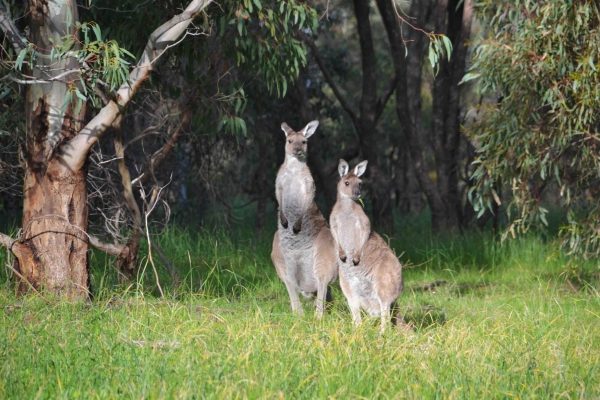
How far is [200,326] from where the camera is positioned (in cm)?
556

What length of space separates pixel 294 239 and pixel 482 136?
261 cm

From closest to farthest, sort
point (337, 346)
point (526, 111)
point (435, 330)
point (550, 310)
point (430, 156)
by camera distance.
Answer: point (337, 346) < point (435, 330) < point (550, 310) < point (526, 111) < point (430, 156)

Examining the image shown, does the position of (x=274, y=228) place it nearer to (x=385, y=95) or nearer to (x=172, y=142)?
(x=385, y=95)

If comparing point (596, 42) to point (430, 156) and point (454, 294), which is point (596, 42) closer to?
point (454, 294)

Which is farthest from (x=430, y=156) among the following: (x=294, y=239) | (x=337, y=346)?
(x=337, y=346)

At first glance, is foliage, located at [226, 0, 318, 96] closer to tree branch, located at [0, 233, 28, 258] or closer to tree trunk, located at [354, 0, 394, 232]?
tree branch, located at [0, 233, 28, 258]

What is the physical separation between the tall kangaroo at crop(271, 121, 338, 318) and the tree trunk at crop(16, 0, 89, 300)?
1.63 meters

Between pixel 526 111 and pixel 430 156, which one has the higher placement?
pixel 526 111

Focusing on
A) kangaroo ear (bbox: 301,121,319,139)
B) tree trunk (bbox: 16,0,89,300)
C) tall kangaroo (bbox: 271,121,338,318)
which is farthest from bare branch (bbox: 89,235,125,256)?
kangaroo ear (bbox: 301,121,319,139)

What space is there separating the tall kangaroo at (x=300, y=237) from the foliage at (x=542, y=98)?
6.70 ft

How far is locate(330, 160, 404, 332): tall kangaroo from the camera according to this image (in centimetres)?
615

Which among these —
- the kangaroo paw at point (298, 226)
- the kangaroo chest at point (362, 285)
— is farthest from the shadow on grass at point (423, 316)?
the kangaroo paw at point (298, 226)

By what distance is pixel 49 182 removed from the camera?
6.61 meters

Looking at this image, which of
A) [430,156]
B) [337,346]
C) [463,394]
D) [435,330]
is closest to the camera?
[463,394]
